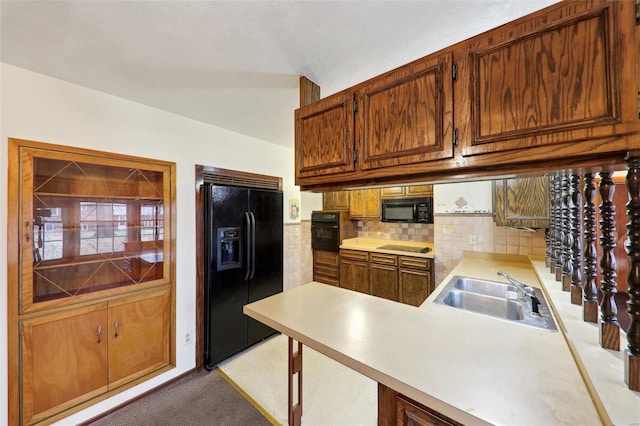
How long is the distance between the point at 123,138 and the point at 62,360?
1.70 m

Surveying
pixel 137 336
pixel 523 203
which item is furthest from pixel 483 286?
pixel 137 336

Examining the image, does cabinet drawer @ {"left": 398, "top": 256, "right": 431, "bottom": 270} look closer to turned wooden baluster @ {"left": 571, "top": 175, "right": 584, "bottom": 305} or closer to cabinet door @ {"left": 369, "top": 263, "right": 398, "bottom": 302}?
cabinet door @ {"left": 369, "top": 263, "right": 398, "bottom": 302}

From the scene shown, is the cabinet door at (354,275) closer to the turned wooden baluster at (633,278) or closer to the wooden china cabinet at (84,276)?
the wooden china cabinet at (84,276)

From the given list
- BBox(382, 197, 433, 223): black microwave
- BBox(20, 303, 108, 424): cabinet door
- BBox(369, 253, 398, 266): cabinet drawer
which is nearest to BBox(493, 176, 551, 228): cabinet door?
BBox(382, 197, 433, 223): black microwave

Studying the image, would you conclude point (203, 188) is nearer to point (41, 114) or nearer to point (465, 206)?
point (41, 114)

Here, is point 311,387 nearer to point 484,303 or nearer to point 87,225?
point 484,303

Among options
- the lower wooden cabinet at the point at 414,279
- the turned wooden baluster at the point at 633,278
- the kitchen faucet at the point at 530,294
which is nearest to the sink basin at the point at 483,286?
the kitchen faucet at the point at 530,294

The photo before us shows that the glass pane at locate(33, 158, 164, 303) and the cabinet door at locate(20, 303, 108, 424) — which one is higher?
the glass pane at locate(33, 158, 164, 303)

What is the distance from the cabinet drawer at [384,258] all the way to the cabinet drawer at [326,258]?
0.63m

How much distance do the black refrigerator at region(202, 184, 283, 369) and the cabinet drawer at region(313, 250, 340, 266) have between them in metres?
1.25

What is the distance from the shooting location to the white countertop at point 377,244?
3262 millimetres

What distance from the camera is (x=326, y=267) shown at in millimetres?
4145

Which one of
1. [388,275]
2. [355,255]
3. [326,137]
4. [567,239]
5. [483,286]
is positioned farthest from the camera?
[355,255]

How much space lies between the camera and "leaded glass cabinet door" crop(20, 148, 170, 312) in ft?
5.43
